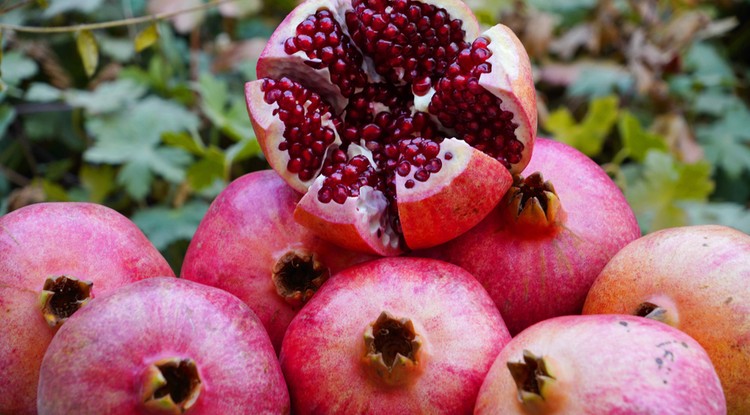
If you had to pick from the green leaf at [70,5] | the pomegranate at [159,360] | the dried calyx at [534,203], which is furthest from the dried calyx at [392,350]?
the green leaf at [70,5]

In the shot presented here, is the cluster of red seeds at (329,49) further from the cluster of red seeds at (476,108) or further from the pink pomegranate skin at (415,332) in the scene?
the pink pomegranate skin at (415,332)

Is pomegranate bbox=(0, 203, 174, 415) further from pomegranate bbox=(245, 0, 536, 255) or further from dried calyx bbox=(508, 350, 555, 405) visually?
dried calyx bbox=(508, 350, 555, 405)

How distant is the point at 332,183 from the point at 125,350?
1.08ft

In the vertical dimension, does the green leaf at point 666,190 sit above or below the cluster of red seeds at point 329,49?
below

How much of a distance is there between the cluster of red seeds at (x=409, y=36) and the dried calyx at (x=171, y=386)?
0.49m

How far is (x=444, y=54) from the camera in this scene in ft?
3.17

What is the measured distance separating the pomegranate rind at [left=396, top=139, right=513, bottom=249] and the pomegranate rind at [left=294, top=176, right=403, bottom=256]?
44 mm

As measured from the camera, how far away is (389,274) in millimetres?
874

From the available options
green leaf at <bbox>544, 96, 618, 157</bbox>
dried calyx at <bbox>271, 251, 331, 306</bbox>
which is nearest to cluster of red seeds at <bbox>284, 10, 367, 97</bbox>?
dried calyx at <bbox>271, 251, 331, 306</bbox>

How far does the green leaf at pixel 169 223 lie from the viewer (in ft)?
5.99

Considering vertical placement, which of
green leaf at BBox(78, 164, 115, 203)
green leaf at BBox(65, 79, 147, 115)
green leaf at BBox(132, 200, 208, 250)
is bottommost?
green leaf at BBox(78, 164, 115, 203)

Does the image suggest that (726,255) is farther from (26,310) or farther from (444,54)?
(26,310)

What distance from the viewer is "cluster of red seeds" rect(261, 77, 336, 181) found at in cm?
93

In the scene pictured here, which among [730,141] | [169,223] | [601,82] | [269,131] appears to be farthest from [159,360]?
[730,141]
